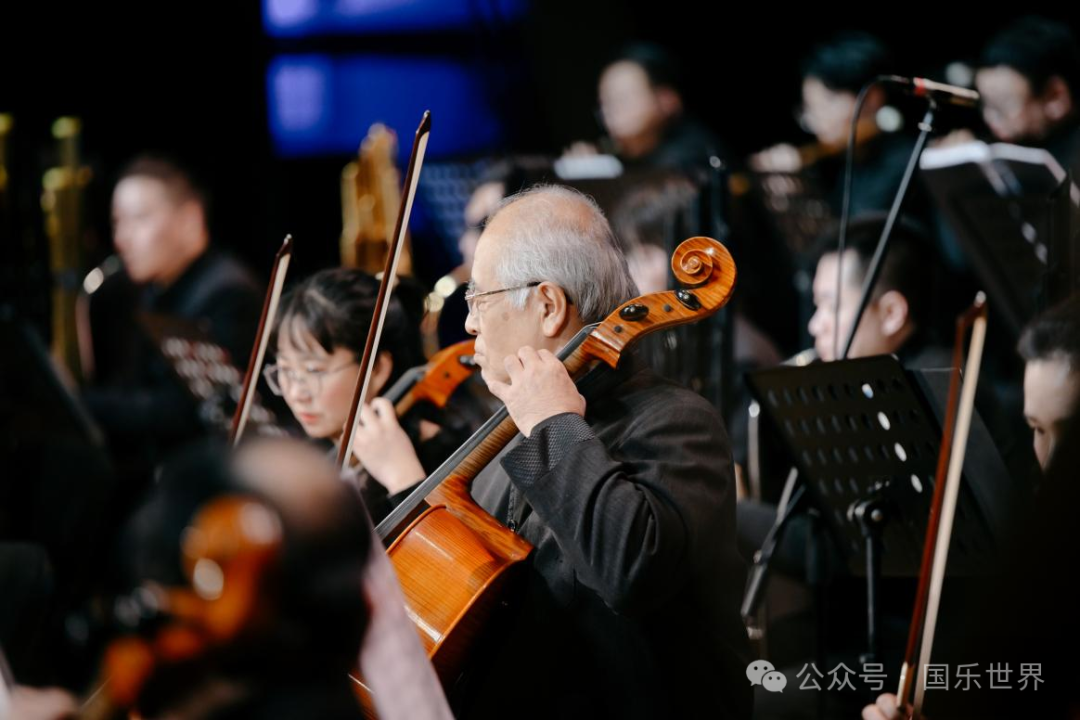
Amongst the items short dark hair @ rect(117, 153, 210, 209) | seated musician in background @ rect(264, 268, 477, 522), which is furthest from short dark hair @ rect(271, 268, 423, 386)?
short dark hair @ rect(117, 153, 210, 209)

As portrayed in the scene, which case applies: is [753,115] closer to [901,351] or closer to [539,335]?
[901,351]

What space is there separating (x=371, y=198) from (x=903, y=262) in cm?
237

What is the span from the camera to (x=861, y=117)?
5.14 meters

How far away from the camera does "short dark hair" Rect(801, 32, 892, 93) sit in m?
5.11

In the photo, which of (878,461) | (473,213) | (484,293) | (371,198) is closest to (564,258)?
(484,293)

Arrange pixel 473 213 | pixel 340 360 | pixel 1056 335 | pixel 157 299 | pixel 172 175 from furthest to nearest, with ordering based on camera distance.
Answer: pixel 172 175
pixel 157 299
pixel 473 213
pixel 340 360
pixel 1056 335

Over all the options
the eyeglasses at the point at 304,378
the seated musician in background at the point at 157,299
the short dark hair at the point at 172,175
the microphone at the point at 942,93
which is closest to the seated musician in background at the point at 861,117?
the microphone at the point at 942,93

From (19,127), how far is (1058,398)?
4842mm

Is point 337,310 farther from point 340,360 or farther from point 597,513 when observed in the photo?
point 597,513

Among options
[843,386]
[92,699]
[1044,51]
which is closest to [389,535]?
[92,699]

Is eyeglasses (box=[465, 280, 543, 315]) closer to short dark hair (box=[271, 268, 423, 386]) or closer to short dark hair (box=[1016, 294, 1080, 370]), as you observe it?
short dark hair (box=[271, 268, 423, 386])

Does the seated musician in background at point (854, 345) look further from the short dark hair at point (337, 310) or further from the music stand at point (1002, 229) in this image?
the short dark hair at point (337, 310)

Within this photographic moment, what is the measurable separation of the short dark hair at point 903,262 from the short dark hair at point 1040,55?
1.08m

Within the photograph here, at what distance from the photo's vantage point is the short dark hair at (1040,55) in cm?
420
